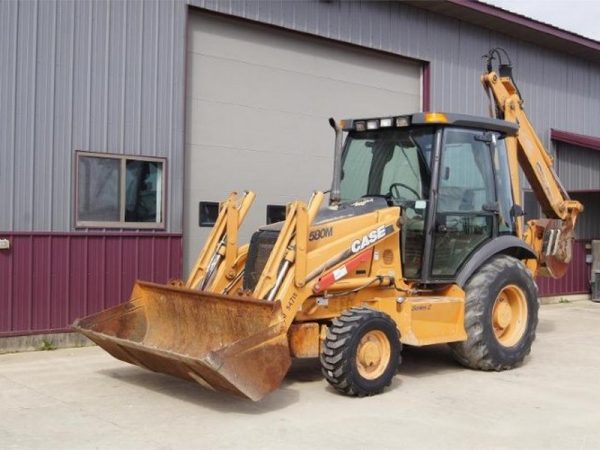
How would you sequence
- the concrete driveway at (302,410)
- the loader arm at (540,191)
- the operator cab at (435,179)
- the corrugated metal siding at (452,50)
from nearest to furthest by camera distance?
1. the concrete driveway at (302,410)
2. the operator cab at (435,179)
3. the loader arm at (540,191)
4. the corrugated metal siding at (452,50)

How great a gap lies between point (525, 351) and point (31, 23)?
7.10 meters

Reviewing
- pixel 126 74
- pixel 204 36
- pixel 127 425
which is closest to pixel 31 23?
pixel 126 74

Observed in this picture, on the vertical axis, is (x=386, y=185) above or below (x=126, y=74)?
below

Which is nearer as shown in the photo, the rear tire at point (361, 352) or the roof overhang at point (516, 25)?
the rear tire at point (361, 352)

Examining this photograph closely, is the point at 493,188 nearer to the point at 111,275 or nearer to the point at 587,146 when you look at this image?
the point at 111,275

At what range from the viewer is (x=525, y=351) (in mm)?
8875

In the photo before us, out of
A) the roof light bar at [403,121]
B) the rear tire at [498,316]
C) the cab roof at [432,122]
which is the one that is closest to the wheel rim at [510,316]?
the rear tire at [498,316]

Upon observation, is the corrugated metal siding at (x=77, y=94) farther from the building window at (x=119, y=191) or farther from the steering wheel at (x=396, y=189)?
the steering wheel at (x=396, y=189)

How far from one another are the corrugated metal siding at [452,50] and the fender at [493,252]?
5.15 meters

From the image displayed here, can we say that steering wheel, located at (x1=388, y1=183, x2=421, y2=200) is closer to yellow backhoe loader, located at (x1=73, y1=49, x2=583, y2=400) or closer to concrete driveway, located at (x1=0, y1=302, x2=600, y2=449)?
yellow backhoe loader, located at (x1=73, y1=49, x2=583, y2=400)

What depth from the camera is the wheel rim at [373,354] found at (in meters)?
7.22

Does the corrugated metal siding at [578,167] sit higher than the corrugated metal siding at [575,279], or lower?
higher

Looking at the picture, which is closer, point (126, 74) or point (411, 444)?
point (411, 444)

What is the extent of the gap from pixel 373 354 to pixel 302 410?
0.91m
